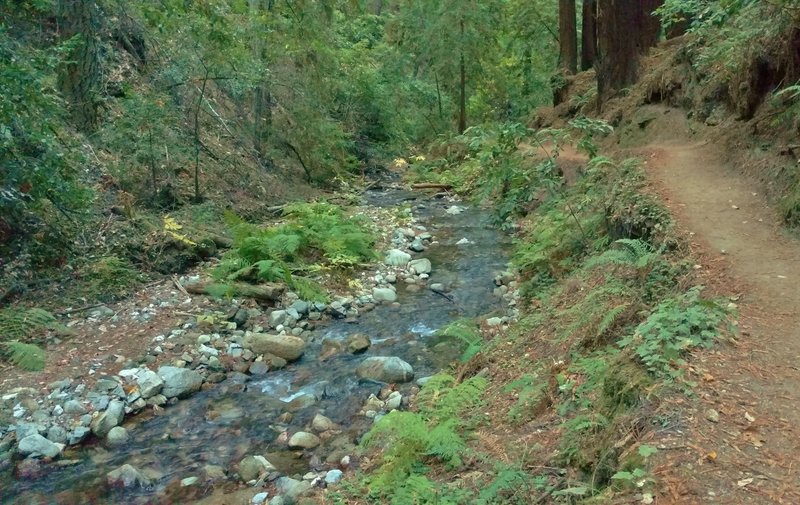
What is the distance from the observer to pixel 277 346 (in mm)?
8164

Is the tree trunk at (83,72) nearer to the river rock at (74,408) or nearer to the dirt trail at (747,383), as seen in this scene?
the river rock at (74,408)

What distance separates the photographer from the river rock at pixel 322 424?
21.0 ft

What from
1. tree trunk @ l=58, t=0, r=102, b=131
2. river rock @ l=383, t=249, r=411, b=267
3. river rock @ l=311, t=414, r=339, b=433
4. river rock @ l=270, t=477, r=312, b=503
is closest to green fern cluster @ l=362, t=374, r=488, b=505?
river rock @ l=270, t=477, r=312, b=503

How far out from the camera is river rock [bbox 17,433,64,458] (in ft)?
19.5

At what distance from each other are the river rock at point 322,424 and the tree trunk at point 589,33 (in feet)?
42.2

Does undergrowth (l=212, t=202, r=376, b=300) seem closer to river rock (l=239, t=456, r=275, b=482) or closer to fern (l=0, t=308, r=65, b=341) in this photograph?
fern (l=0, t=308, r=65, b=341)

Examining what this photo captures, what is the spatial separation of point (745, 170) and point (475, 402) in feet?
15.7

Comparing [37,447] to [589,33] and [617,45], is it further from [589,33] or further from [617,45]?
[589,33]

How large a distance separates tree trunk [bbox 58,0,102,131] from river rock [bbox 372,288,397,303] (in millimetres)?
6088

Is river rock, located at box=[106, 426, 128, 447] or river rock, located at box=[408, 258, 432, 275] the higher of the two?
river rock, located at box=[408, 258, 432, 275]

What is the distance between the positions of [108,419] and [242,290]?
10.9ft

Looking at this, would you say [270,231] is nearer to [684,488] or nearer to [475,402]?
[475,402]

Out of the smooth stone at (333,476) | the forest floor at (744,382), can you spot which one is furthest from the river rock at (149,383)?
the forest floor at (744,382)

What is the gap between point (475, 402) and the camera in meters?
5.80
